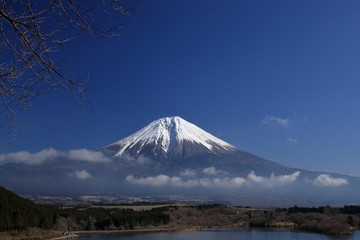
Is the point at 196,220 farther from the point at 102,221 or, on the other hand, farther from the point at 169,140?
the point at 169,140

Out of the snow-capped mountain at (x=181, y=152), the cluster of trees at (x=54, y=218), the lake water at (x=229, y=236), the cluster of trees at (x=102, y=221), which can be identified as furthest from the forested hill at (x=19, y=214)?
the snow-capped mountain at (x=181, y=152)

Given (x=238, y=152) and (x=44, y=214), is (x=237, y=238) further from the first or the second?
(x=238, y=152)

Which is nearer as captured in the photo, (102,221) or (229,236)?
(229,236)

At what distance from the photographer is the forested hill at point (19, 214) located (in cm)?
3672

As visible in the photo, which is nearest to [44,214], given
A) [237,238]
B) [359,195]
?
[237,238]

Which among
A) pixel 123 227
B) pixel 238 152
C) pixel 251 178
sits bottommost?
pixel 123 227

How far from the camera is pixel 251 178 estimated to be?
192 m

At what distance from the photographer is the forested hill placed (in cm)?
3672

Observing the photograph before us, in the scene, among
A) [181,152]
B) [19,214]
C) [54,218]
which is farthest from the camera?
[181,152]

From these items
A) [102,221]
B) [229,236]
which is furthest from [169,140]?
[229,236]

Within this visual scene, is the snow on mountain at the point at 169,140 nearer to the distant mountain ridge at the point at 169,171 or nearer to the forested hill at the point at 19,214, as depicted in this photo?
the distant mountain ridge at the point at 169,171

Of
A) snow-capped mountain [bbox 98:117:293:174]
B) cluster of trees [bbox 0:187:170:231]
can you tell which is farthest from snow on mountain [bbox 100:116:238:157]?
cluster of trees [bbox 0:187:170:231]

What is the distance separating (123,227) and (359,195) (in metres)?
167

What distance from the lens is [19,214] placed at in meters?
38.3
